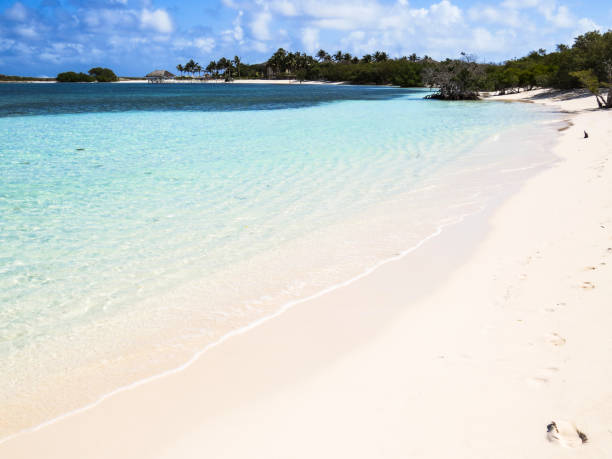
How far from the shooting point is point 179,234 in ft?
24.7

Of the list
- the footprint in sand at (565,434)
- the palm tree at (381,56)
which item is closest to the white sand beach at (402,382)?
the footprint in sand at (565,434)

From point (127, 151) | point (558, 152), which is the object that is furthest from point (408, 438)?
point (127, 151)

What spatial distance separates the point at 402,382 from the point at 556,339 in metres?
1.39

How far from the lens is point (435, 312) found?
15.3 ft

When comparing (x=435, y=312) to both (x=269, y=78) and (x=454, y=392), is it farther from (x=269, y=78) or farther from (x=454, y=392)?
(x=269, y=78)

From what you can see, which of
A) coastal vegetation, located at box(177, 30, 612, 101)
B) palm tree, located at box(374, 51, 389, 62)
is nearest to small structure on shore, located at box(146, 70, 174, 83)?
palm tree, located at box(374, 51, 389, 62)

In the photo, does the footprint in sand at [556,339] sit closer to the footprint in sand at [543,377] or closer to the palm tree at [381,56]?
the footprint in sand at [543,377]

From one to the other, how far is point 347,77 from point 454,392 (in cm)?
16257

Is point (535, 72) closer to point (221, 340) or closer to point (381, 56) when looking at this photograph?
point (221, 340)

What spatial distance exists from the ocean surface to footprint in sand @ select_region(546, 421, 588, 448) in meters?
3.00

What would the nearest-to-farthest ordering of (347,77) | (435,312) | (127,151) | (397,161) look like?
(435,312) < (397,161) < (127,151) < (347,77)

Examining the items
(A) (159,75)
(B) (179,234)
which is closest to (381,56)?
(A) (159,75)

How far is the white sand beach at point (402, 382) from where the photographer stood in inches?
110

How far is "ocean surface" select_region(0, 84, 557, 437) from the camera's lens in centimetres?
432
